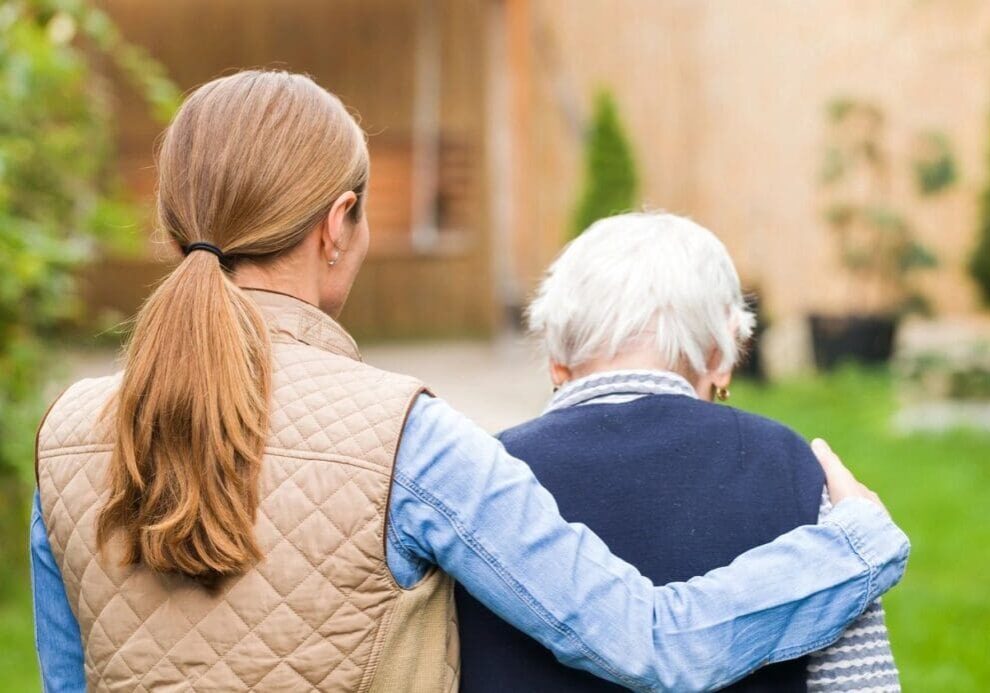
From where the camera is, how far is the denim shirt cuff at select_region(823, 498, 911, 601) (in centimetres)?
162

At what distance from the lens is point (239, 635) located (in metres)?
1.47

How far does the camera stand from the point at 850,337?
1051 centimetres

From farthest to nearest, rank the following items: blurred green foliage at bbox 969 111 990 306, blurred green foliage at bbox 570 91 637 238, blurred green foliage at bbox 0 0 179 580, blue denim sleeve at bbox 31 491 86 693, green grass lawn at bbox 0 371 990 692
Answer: blurred green foliage at bbox 969 111 990 306
blurred green foliage at bbox 570 91 637 238
green grass lawn at bbox 0 371 990 692
blurred green foliage at bbox 0 0 179 580
blue denim sleeve at bbox 31 491 86 693

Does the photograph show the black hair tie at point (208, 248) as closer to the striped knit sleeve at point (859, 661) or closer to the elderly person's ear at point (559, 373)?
the elderly person's ear at point (559, 373)

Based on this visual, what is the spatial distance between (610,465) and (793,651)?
14.3 inches

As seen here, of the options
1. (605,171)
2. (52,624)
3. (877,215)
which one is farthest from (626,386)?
(877,215)

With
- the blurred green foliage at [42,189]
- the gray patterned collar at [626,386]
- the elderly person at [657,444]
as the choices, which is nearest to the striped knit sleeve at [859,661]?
the elderly person at [657,444]

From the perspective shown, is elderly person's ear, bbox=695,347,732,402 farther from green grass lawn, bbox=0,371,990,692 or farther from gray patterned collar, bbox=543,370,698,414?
green grass lawn, bbox=0,371,990,692

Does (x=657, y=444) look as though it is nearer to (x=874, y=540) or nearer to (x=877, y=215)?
(x=874, y=540)

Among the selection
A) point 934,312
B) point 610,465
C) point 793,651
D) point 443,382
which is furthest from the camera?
point 934,312

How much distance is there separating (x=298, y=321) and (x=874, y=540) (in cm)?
81

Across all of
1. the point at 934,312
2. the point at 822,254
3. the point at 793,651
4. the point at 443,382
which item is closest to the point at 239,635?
the point at 793,651

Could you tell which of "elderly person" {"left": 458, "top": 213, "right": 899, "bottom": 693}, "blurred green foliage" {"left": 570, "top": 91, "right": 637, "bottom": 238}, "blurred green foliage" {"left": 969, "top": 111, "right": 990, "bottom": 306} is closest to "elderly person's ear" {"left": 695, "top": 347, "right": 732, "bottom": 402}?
"elderly person" {"left": 458, "top": 213, "right": 899, "bottom": 693}

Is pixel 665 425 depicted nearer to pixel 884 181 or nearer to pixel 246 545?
pixel 246 545
